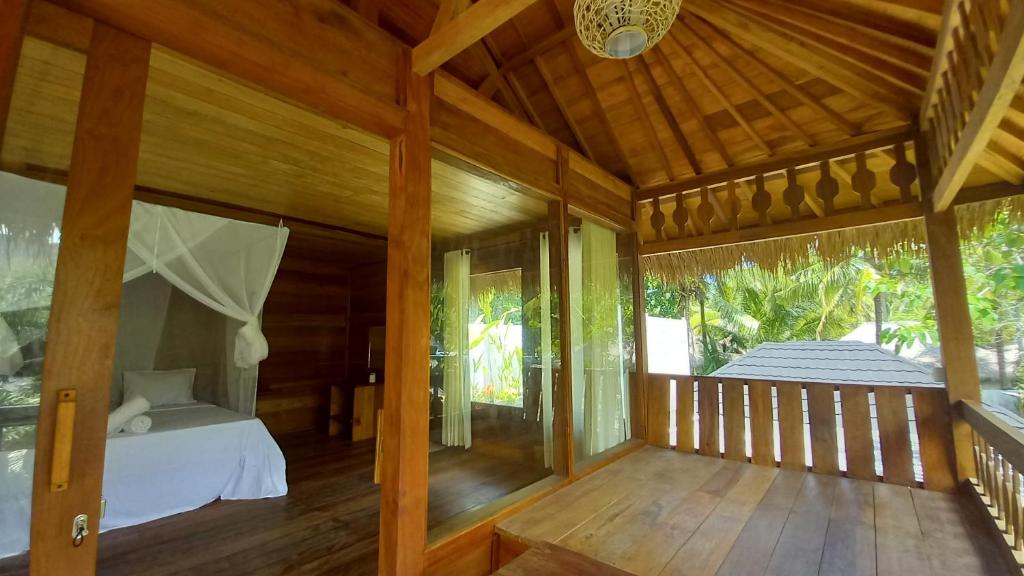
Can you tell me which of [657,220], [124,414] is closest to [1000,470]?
[657,220]

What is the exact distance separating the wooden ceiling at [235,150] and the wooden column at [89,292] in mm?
55

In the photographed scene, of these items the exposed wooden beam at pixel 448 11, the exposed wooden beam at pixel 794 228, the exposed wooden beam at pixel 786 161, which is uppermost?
the exposed wooden beam at pixel 448 11

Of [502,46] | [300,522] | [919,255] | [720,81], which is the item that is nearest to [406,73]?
[502,46]

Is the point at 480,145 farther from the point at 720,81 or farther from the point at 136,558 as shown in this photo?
the point at 136,558

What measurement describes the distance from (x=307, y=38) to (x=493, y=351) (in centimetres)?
204

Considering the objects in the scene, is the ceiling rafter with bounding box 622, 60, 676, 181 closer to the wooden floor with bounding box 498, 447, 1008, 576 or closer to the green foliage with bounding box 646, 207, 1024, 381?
the wooden floor with bounding box 498, 447, 1008, 576

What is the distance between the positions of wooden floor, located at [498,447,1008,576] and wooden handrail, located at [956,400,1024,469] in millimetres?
486

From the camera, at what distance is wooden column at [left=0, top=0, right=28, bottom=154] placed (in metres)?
1.02

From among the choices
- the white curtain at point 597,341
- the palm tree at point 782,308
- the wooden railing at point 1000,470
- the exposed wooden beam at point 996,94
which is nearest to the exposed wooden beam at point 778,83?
the exposed wooden beam at point 996,94

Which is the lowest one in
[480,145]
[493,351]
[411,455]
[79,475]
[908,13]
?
[411,455]

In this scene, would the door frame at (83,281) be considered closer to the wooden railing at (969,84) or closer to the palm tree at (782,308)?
the wooden railing at (969,84)

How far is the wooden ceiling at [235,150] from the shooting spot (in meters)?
1.11

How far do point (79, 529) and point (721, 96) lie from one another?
4037 mm

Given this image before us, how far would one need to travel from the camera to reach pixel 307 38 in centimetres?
156
